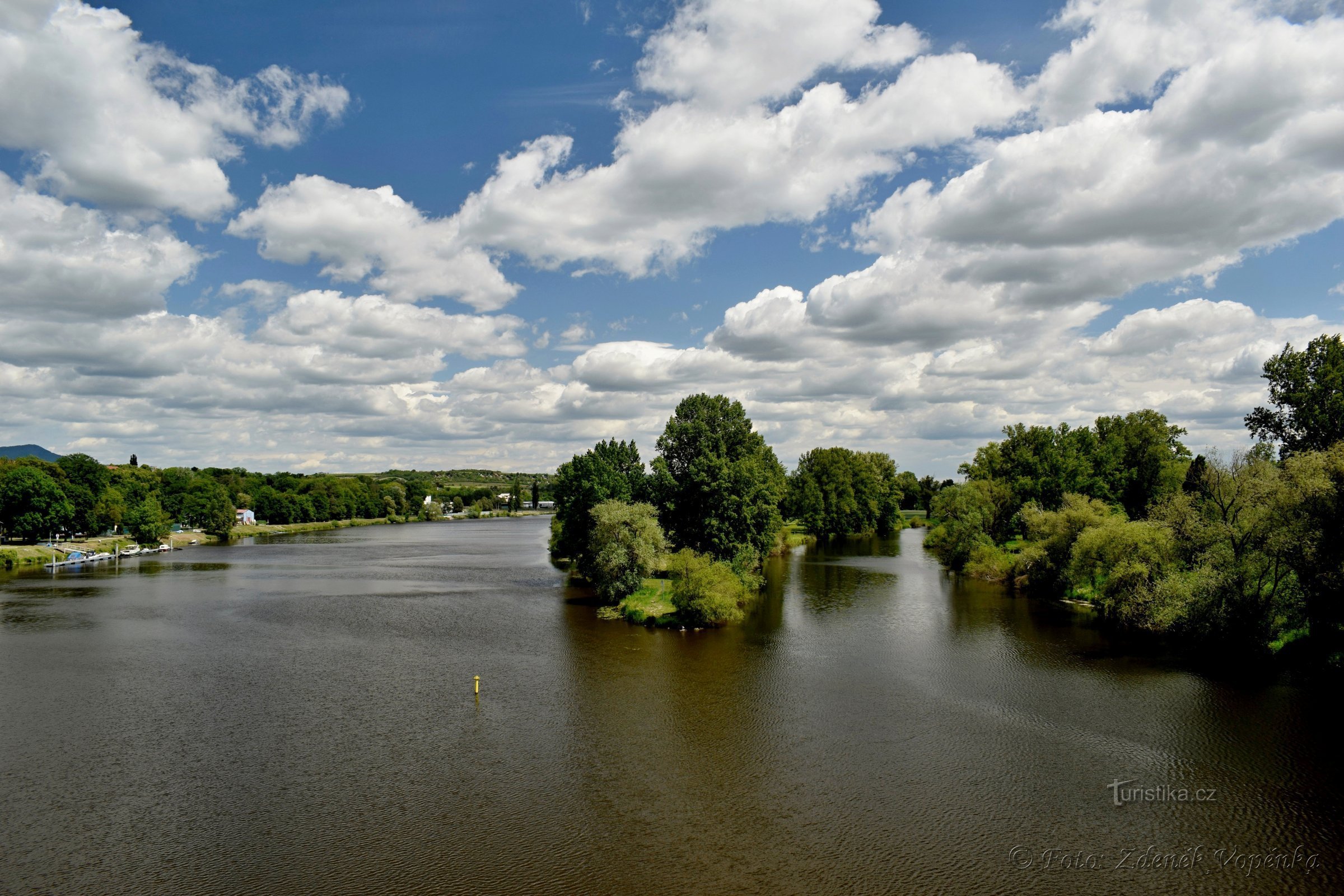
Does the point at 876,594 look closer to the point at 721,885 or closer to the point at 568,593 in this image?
the point at 568,593

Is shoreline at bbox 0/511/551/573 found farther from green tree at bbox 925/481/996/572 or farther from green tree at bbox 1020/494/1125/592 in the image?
green tree at bbox 1020/494/1125/592

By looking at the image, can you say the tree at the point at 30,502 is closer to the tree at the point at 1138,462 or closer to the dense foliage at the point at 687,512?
the dense foliage at the point at 687,512

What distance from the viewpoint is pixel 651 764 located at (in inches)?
805

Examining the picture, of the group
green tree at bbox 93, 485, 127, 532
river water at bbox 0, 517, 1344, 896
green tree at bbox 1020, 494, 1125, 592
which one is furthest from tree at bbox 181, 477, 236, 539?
green tree at bbox 1020, 494, 1125, 592

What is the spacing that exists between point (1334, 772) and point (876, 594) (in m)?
30.7

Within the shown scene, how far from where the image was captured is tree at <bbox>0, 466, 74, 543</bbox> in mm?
73062

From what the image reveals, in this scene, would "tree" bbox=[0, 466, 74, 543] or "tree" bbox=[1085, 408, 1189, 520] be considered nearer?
"tree" bbox=[1085, 408, 1189, 520]

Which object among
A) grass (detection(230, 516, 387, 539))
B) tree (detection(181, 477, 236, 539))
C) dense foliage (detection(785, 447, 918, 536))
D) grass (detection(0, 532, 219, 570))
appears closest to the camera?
grass (detection(0, 532, 219, 570))

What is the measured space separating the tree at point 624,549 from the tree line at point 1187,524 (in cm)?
2581

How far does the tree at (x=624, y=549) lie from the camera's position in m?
44.3

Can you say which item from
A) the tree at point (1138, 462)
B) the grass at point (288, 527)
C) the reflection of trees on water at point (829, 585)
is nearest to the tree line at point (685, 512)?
the reflection of trees on water at point (829, 585)

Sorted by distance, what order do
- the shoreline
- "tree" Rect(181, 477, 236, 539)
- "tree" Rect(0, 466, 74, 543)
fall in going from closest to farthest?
the shoreline < "tree" Rect(0, 466, 74, 543) < "tree" Rect(181, 477, 236, 539)

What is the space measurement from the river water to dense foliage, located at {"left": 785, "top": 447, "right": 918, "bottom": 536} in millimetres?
60416

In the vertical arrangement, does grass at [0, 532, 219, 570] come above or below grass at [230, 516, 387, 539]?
above
